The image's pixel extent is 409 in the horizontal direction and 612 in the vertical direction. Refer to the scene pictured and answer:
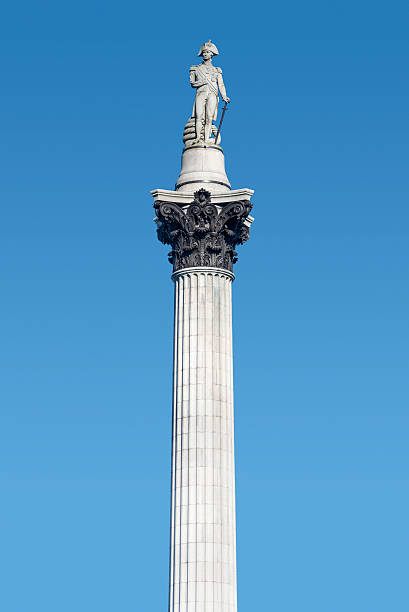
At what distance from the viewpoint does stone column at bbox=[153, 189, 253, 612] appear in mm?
54594

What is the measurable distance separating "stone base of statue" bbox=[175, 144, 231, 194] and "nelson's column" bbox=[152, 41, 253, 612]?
0.04 m

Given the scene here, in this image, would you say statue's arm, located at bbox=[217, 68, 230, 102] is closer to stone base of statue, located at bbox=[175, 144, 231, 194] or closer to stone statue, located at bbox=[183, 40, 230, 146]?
stone statue, located at bbox=[183, 40, 230, 146]

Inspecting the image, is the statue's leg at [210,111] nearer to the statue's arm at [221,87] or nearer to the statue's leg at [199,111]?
the statue's leg at [199,111]

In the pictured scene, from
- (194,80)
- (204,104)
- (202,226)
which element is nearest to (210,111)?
(204,104)

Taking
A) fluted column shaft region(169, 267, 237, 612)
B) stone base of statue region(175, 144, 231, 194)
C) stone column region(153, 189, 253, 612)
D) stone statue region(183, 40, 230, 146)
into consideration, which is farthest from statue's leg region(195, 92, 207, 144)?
fluted column shaft region(169, 267, 237, 612)

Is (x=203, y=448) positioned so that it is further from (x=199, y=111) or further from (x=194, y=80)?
(x=194, y=80)

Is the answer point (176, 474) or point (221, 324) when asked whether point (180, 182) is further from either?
point (176, 474)

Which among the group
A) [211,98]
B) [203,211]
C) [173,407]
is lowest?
[173,407]

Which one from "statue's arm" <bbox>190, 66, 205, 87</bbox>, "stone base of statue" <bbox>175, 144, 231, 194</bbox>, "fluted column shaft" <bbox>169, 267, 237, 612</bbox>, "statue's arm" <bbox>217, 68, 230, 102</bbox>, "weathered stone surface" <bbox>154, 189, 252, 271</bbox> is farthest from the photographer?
"statue's arm" <bbox>190, 66, 205, 87</bbox>

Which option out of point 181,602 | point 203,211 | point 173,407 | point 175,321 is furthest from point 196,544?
point 203,211

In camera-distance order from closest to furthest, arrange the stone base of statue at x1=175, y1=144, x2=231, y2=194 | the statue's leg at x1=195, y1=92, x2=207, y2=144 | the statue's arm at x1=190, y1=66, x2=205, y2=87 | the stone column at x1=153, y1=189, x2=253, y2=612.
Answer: the stone column at x1=153, y1=189, x2=253, y2=612
the stone base of statue at x1=175, y1=144, x2=231, y2=194
the statue's leg at x1=195, y1=92, x2=207, y2=144
the statue's arm at x1=190, y1=66, x2=205, y2=87

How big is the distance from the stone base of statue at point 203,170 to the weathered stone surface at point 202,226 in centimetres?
108

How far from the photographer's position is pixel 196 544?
180 ft

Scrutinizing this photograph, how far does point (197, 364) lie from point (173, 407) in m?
2.06
